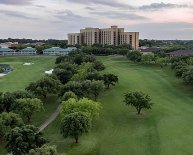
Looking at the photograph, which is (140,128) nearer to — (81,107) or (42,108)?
(81,107)

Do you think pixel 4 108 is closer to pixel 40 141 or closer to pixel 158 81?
pixel 40 141

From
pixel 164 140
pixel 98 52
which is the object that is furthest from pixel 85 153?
pixel 98 52

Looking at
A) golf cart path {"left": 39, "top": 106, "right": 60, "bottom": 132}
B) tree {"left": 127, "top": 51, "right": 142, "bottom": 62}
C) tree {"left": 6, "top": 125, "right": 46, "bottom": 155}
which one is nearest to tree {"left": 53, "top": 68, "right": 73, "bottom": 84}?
golf cart path {"left": 39, "top": 106, "right": 60, "bottom": 132}

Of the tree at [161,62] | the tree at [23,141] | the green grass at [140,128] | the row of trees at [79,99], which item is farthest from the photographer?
the tree at [161,62]

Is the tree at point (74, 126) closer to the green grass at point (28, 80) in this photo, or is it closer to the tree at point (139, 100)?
the green grass at point (28, 80)

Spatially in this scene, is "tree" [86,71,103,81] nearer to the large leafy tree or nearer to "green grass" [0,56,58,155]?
"green grass" [0,56,58,155]

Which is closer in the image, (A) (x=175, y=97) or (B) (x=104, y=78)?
(A) (x=175, y=97)

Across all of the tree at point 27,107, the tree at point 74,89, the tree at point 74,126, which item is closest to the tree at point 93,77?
the tree at point 74,89

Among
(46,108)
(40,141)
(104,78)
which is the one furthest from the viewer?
(104,78)
